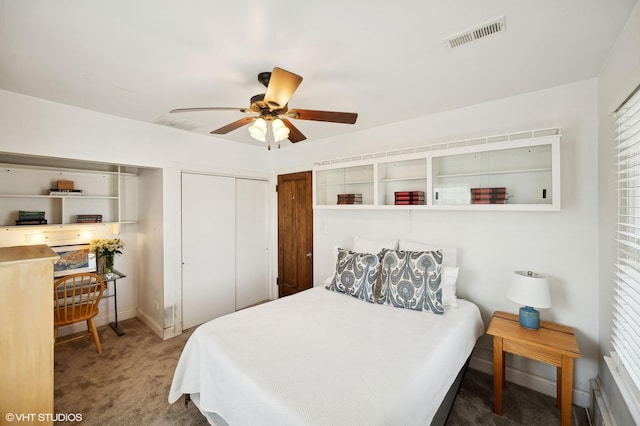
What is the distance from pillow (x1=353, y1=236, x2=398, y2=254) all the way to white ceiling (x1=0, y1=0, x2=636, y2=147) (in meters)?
1.41

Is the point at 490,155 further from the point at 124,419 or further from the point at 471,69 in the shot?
the point at 124,419

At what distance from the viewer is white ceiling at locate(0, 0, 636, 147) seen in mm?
1345

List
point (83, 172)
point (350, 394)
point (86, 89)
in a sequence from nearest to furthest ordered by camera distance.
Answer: point (350, 394)
point (86, 89)
point (83, 172)

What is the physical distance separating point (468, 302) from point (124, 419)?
2908mm

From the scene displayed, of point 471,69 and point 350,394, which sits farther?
point 471,69

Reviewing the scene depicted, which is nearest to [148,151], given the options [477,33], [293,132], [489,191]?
[293,132]

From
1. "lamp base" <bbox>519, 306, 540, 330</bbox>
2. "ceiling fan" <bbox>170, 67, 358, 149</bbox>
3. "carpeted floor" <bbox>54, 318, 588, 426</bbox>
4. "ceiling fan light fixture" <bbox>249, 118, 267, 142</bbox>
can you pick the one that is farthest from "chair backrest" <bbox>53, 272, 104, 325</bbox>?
"lamp base" <bbox>519, 306, 540, 330</bbox>

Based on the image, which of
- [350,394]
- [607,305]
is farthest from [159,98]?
[607,305]

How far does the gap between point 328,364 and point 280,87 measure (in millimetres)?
1593

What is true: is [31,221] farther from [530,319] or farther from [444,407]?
[530,319]

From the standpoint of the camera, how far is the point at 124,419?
6.48ft

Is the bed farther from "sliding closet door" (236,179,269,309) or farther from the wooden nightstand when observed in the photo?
"sliding closet door" (236,179,269,309)

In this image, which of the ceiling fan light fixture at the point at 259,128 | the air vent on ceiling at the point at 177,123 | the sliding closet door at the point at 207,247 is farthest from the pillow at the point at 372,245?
the air vent on ceiling at the point at 177,123

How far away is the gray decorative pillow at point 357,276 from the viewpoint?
2562mm
